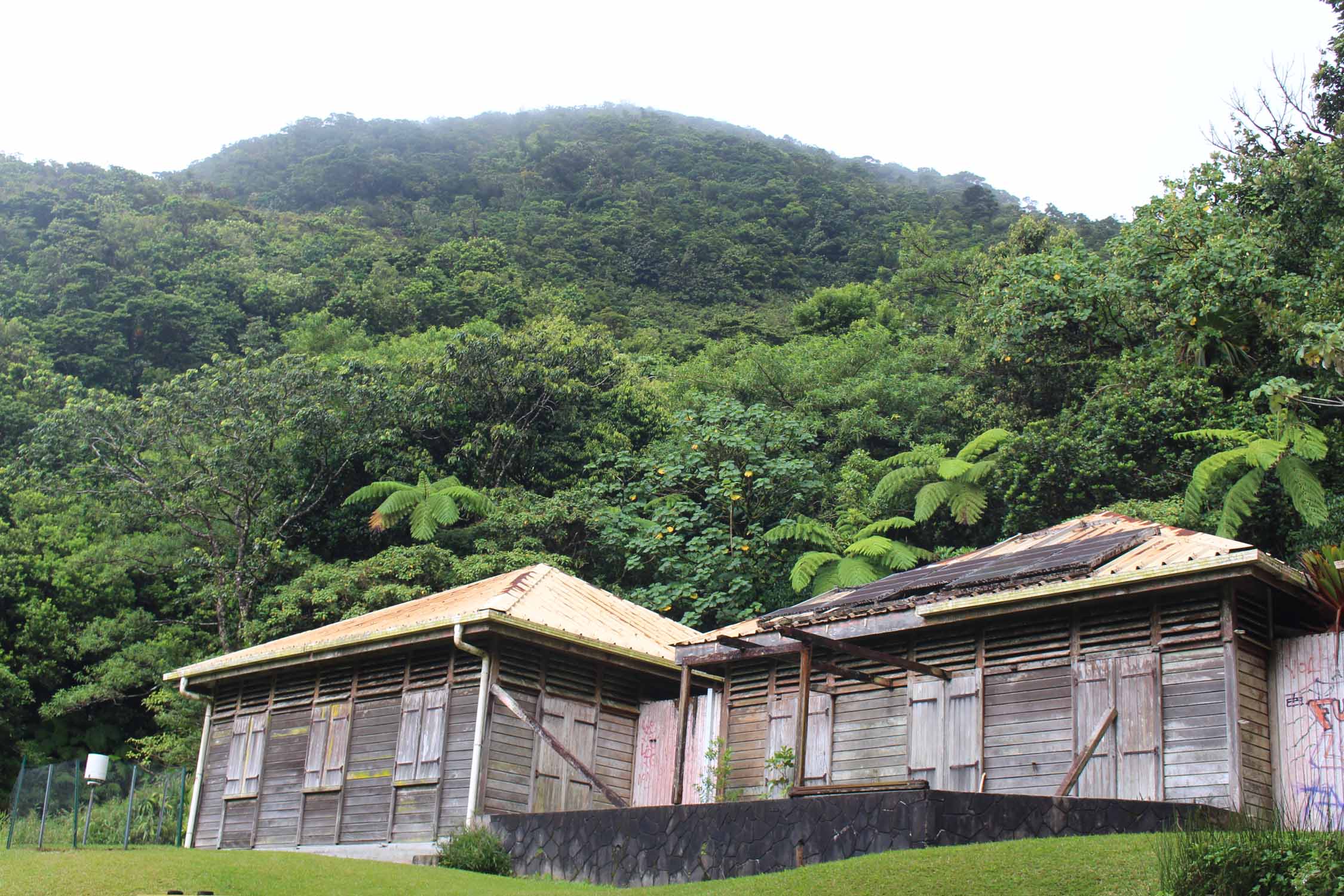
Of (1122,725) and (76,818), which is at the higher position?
(1122,725)

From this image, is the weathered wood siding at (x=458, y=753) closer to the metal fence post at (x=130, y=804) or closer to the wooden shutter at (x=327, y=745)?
the wooden shutter at (x=327, y=745)

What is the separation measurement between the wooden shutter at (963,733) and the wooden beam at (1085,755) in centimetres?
122

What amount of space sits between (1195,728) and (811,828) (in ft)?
13.9

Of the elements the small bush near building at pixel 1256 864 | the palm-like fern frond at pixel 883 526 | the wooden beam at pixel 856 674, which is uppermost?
the palm-like fern frond at pixel 883 526

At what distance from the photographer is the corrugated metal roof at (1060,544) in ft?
46.2

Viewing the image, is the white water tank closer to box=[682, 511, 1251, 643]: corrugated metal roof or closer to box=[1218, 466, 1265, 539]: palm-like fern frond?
box=[682, 511, 1251, 643]: corrugated metal roof

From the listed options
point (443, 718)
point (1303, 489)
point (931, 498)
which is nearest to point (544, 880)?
point (443, 718)

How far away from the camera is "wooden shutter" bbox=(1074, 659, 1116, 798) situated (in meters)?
13.6

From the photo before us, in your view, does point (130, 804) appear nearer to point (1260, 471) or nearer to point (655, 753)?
point (655, 753)

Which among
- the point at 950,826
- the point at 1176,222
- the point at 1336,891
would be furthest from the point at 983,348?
the point at 1336,891

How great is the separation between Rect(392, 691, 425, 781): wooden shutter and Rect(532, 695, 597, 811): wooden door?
5.89ft

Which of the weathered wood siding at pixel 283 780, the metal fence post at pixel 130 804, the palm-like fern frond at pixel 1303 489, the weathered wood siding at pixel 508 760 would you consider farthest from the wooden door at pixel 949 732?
the metal fence post at pixel 130 804

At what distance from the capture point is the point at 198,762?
70.6 ft

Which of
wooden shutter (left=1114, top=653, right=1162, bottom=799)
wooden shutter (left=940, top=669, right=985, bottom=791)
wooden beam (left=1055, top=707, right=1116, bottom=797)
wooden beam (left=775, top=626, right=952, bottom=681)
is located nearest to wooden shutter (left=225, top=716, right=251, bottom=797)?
wooden beam (left=775, top=626, right=952, bottom=681)
